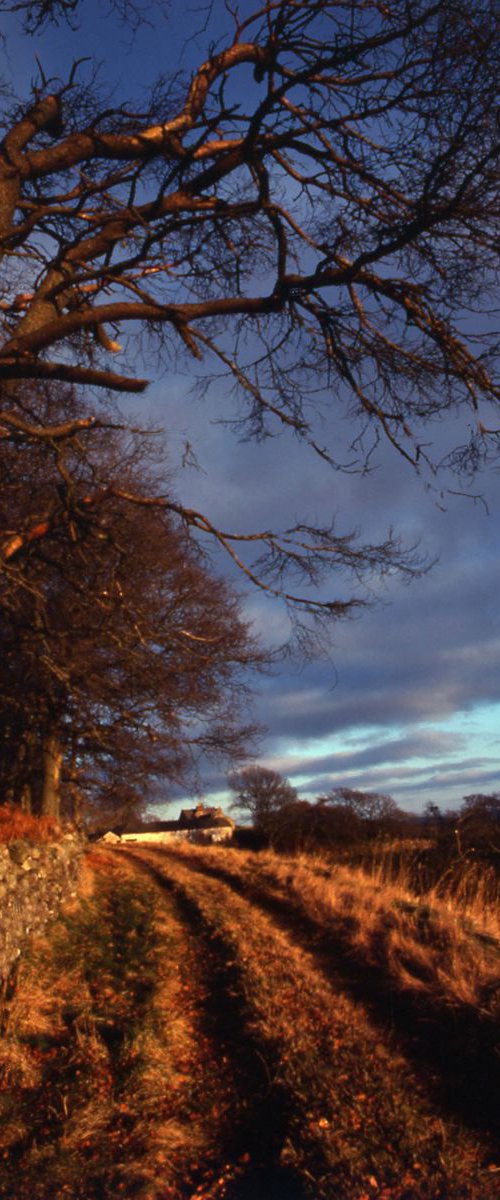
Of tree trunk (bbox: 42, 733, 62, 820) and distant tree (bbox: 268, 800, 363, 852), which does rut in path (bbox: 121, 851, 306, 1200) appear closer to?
tree trunk (bbox: 42, 733, 62, 820)

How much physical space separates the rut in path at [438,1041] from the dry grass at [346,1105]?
137 mm

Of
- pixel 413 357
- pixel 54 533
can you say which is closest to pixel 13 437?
pixel 54 533

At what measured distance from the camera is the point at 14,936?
9180 millimetres

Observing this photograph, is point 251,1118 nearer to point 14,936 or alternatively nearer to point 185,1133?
point 185,1133

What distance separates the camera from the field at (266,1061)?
13.9 feet

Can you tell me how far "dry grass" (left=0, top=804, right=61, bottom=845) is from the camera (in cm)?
1141

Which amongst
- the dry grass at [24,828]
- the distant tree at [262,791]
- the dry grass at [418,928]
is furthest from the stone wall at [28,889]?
the distant tree at [262,791]

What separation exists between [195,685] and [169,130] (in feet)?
38.7

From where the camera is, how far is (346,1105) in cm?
480

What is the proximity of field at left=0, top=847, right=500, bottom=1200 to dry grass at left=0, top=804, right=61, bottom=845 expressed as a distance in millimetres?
1364

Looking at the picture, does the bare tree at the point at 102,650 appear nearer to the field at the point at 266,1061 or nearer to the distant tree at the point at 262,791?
the field at the point at 266,1061

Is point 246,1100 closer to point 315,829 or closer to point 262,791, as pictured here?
point 315,829

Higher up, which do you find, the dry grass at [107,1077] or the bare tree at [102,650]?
the bare tree at [102,650]

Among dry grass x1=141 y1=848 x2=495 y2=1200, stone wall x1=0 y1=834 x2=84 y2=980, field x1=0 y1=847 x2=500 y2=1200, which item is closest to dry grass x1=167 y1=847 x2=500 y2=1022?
field x1=0 y1=847 x2=500 y2=1200
